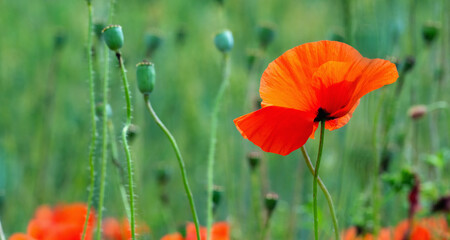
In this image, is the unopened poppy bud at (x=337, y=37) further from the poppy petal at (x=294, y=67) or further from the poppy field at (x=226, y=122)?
the poppy petal at (x=294, y=67)

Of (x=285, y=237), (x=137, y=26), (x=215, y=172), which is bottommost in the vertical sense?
(x=285, y=237)

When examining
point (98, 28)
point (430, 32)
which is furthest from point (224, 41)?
point (430, 32)

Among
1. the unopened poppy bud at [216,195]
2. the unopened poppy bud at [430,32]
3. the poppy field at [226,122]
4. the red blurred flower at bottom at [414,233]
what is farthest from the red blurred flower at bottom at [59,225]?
the unopened poppy bud at [430,32]

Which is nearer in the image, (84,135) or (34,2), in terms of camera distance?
(84,135)

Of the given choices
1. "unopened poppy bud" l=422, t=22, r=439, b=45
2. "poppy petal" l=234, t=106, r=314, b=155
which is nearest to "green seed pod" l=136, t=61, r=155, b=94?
"poppy petal" l=234, t=106, r=314, b=155

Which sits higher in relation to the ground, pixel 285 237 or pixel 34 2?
pixel 34 2

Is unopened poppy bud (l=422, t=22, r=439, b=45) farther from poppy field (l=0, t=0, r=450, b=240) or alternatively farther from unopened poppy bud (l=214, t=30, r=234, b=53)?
unopened poppy bud (l=214, t=30, r=234, b=53)

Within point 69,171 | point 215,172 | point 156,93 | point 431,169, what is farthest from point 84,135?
point 431,169

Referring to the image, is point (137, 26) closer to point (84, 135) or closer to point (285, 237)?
point (84, 135)
